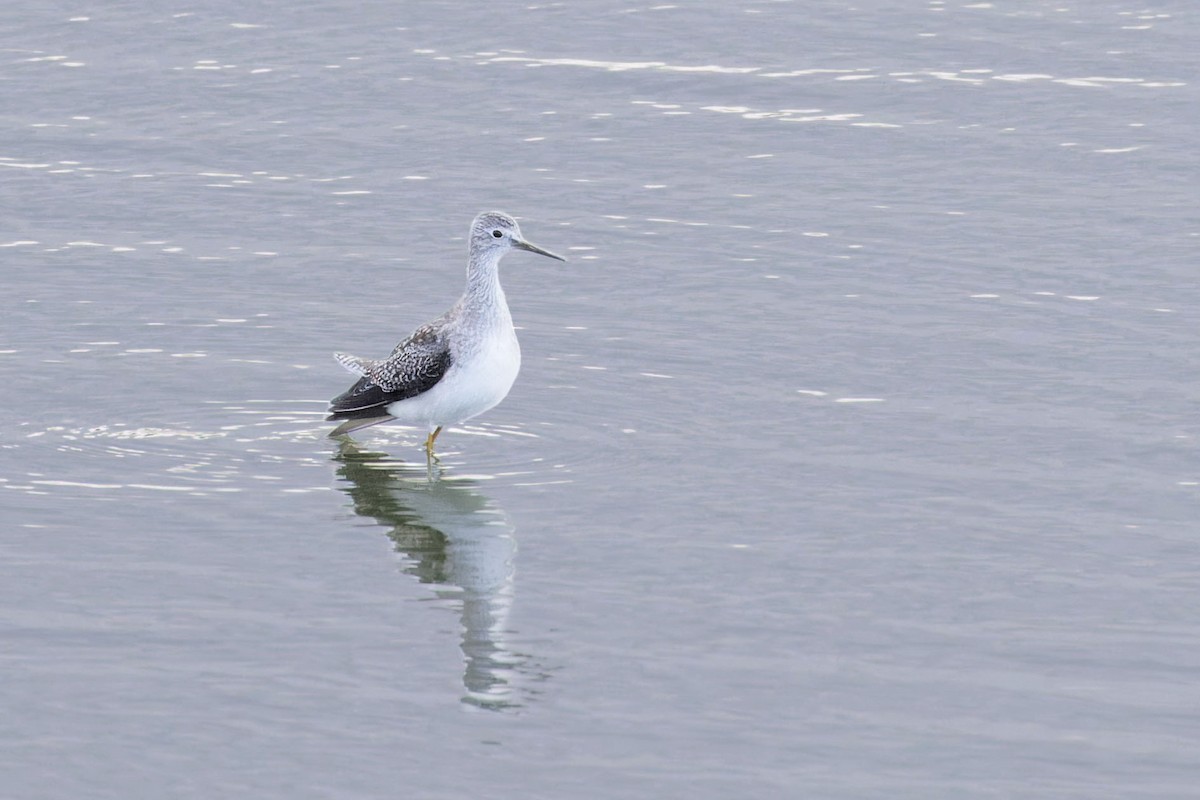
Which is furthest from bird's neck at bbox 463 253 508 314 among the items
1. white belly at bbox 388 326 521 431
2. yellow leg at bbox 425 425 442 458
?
yellow leg at bbox 425 425 442 458

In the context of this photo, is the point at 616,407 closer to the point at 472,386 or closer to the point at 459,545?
the point at 472,386

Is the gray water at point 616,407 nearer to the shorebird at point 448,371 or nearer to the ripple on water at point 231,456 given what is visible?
the ripple on water at point 231,456

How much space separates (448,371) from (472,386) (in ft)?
1.00

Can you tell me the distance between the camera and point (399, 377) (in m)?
16.7

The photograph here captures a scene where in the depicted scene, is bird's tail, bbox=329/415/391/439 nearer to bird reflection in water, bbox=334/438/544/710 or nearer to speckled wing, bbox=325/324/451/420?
speckled wing, bbox=325/324/451/420

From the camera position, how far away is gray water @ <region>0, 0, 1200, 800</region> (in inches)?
447

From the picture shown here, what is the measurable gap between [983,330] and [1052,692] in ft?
24.8

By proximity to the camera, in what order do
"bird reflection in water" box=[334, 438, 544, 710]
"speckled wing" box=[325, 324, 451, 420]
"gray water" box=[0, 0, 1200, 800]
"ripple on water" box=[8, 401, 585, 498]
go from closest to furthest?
"gray water" box=[0, 0, 1200, 800], "bird reflection in water" box=[334, 438, 544, 710], "ripple on water" box=[8, 401, 585, 498], "speckled wing" box=[325, 324, 451, 420]

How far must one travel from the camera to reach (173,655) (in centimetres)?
1218

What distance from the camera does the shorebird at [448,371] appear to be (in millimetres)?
16438

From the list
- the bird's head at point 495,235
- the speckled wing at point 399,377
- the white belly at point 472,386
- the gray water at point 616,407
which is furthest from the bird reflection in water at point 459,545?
the bird's head at point 495,235

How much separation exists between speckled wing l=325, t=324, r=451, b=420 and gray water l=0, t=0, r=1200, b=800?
1.42 feet

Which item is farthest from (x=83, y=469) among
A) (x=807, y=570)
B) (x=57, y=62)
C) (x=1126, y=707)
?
(x=57, y=62)

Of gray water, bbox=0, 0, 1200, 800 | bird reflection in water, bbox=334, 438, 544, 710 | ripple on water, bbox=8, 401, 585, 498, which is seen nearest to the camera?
gray water, bbox=0, 0, 1200, 800
